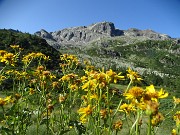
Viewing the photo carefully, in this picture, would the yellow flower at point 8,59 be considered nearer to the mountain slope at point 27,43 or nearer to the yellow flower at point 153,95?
the yellow flower at point 153,95

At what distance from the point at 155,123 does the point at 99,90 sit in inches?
43.5

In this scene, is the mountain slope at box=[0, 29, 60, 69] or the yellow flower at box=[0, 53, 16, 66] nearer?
the yellow flower at box=[0, 53, 16, 66]

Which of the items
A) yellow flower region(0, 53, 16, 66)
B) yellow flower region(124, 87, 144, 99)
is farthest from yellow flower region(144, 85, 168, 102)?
yellow flower region(0, 53, 16, 66)

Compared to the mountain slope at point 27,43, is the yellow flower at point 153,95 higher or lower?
lower

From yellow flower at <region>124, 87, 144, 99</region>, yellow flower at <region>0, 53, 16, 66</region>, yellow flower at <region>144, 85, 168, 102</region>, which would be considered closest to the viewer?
yellow flower at <region>144, 85, 168, 102</region>

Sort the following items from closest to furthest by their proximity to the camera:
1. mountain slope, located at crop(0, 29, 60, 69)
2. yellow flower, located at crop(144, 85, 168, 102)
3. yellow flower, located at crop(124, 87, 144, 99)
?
yellow flower, located at crop(144, 85, 168, 102), yellow flower, located at crop(124, 87, 144, 99), mountain slope, located at crop(0, 29, 60, 69)

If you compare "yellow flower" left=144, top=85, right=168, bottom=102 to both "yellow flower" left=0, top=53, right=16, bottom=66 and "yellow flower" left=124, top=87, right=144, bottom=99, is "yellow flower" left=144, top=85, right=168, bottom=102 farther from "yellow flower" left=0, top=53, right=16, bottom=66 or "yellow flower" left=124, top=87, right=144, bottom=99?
"yellow flower" left=0, top=53, right=16, bottom=66

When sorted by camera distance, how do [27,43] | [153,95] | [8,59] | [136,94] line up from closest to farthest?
[153,95] → [136,94] → [8,59] → [27,43]

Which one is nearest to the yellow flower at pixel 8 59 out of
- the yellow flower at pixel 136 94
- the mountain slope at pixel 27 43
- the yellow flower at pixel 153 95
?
the yellow flower at pixel 136 94

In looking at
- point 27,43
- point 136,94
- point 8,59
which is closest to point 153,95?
point 136,94

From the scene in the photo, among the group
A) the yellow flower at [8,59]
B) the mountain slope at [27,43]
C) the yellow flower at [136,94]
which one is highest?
the mountain slope at [27,43]

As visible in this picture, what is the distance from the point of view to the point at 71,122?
4.73 m

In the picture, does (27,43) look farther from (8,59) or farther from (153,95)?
(153,95)

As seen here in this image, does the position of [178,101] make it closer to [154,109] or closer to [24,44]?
[154,109]
